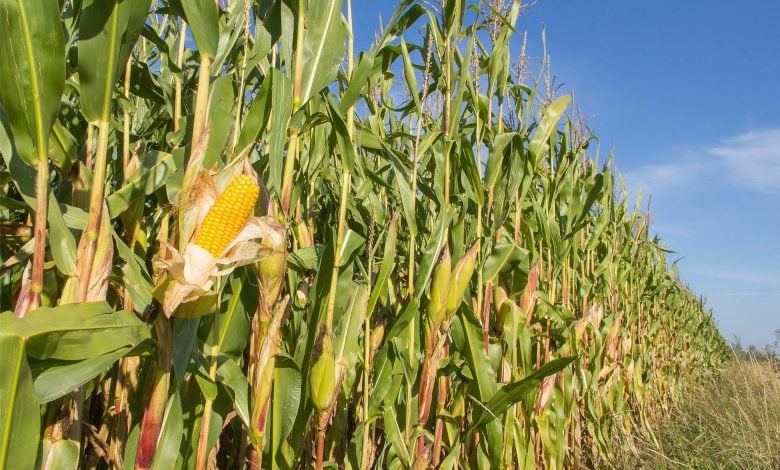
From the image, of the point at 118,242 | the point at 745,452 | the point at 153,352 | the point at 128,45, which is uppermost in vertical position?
the point at 128,45

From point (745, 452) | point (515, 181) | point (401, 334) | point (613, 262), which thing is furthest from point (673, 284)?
point (401, 334)

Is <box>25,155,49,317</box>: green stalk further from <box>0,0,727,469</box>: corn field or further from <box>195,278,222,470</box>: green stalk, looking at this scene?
<box>195,278,222,470</box>: green stalk

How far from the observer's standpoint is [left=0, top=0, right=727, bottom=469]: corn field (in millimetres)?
1221

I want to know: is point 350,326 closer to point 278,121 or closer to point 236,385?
point 236,385

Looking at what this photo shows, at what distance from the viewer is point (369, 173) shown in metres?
2.26

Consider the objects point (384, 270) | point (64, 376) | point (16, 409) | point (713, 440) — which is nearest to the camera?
point (16, 409)

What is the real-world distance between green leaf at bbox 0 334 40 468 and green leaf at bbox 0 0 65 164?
0.40 m

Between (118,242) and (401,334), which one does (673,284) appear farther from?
(118,242)

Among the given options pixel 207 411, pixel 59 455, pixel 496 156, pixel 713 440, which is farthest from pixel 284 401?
pixel 713 440

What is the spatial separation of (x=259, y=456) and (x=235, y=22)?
4.54ft

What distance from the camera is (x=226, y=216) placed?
51.2 inches

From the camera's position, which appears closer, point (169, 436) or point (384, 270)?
point (169, 436)

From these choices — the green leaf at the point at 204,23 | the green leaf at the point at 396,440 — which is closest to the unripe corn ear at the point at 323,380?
the green leaf at the point at 396,440

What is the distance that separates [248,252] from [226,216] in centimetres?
9
